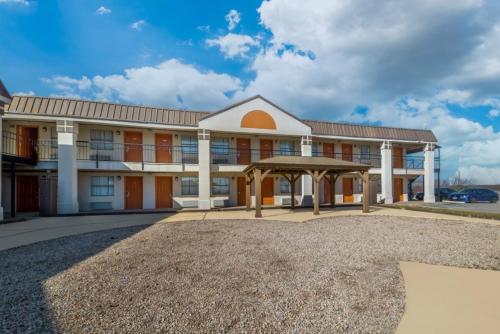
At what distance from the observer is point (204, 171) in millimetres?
16984

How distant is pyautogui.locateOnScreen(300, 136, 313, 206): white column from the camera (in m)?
19.0

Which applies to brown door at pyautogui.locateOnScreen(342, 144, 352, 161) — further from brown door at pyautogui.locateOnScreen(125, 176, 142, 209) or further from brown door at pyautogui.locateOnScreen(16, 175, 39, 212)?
brown door at pyautogui.locateOnScreen(16, 175, 39, 212)

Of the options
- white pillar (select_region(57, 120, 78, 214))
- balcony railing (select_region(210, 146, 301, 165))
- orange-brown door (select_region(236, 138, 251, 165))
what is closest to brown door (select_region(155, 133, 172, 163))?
balcony railing (select_region(210, 146, 301, 165))

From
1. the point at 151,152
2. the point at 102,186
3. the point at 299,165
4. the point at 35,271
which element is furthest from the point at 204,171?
the point at 35,271

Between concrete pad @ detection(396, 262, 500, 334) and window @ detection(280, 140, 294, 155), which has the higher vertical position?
window @ detection(280, 140, 294, 155)

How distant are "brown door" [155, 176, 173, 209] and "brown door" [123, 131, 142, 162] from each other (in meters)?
2.06

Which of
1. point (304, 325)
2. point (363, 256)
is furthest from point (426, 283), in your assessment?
point (304, 325)

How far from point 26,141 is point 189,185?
10.1m

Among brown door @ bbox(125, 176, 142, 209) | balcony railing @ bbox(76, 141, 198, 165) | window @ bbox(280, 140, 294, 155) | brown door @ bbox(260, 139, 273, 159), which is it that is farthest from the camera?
window @ bbox(280, 140, 294, 155)

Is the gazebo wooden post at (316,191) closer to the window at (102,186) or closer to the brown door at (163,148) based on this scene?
the brown door at (163,148)

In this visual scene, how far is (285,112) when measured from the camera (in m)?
18.8

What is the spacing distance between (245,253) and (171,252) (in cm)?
195

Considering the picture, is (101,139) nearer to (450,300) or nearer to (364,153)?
(450,300)

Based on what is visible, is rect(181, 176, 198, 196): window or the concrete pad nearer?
the concrete pad
